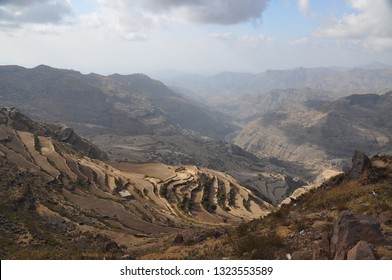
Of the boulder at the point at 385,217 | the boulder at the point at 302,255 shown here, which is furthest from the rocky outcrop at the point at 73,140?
the boulder at the point at 302,255

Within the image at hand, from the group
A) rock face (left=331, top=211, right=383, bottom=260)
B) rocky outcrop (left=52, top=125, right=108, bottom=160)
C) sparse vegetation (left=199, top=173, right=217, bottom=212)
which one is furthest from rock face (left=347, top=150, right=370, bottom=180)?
rocky outcrop (left=52, top=125, right=108, bottom=160)

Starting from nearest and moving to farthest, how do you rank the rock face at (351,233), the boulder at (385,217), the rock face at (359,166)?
1. the rock face at (351,233)
2. the boulder at (385,217)
3. the rock face at (359,166)

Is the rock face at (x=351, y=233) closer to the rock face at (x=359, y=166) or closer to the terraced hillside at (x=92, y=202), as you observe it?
the terraced hillside at (x=92, y=202)

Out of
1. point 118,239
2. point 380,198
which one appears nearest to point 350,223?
point 380,198

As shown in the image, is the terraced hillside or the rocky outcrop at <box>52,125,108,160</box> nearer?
the terraced hillside

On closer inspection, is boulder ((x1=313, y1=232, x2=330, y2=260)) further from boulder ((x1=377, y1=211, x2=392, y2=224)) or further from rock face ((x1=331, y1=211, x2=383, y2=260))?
boulder ((x1=377, y1=211, x2=392, y2=224))
